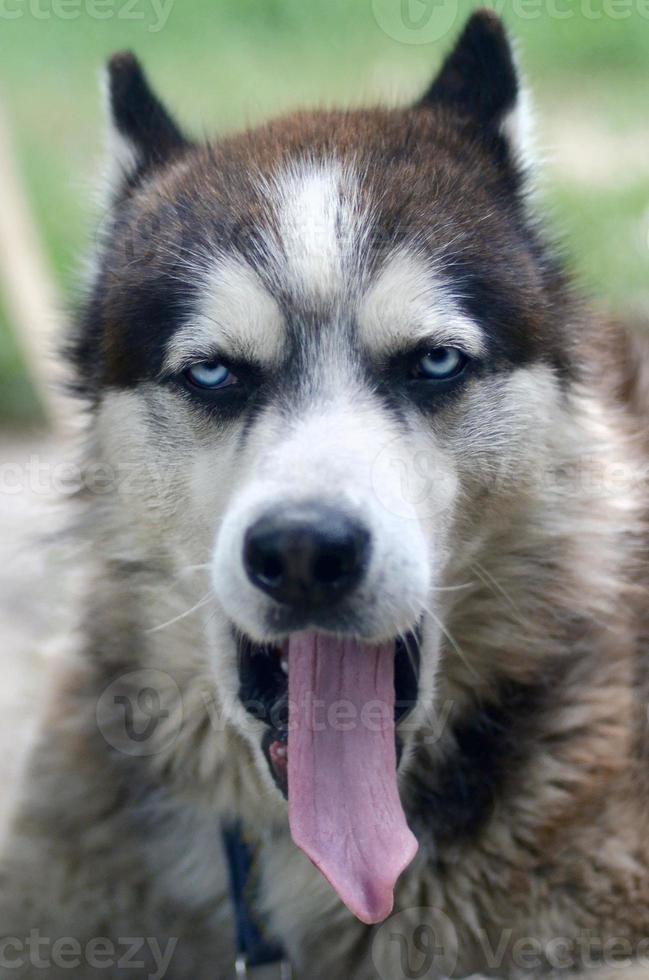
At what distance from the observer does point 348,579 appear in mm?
2396

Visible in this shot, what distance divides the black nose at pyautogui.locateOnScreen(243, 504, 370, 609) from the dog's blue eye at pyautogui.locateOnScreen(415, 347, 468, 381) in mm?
548

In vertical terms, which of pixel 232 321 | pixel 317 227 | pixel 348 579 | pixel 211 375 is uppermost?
pixel 317 227

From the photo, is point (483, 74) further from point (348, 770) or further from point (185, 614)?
point (348, 770)

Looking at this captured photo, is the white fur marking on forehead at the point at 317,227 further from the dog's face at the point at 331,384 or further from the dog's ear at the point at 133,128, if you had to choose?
the dog's ear at the point at 133,128

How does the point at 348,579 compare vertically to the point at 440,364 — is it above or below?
below

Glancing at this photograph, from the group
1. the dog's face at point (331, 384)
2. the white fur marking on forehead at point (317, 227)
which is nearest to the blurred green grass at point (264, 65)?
the dog's face at point (331, 384)

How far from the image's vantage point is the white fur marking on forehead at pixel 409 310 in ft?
8.79

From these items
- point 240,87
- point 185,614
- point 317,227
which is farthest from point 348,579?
point 240,87

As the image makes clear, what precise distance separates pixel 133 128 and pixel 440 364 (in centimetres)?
124

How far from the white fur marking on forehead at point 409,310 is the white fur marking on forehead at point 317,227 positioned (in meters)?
0.09

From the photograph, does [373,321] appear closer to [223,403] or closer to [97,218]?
[223,403]

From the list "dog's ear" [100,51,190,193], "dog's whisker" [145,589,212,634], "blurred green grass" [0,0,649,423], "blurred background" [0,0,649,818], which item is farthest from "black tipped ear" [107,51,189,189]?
"blurred green grass" [0,0,649,423]

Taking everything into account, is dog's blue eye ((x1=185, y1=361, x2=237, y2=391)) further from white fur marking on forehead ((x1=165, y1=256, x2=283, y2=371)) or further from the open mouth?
the open mouth

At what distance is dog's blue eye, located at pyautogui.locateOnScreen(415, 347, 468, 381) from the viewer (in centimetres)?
274
